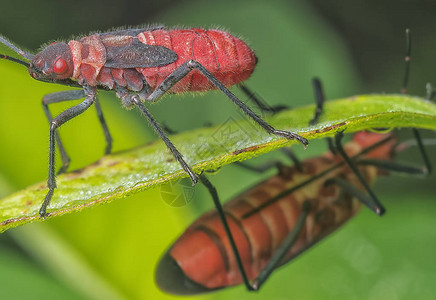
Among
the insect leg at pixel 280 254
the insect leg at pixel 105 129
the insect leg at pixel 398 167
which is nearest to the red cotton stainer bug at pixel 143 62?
the insect leg at pixel 105 129

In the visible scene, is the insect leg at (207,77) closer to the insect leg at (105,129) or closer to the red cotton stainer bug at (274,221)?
the red cotton stainer bug at (274,221)

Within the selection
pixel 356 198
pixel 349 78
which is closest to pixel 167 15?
pixel 349 78

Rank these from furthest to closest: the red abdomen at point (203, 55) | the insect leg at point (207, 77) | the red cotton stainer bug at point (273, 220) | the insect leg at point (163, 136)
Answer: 1. the red cotton stainer bug at point (273, 220)
2. the red abdomen at point (203, 55)
3. the insect leg at point (207, 77)
4. the insect leg at point (163, 136)

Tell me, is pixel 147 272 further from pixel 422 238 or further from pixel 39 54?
pixel 422 238

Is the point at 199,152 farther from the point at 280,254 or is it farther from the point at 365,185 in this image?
the point at 365,185

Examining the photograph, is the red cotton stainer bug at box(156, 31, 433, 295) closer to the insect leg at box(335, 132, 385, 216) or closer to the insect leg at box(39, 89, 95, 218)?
the insect leg at box(335, 132, 385, 216)

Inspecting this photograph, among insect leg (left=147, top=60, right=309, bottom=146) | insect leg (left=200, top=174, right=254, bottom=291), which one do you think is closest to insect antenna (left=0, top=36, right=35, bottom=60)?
insect leg (left=147, top=60, right=309, bottom=146)

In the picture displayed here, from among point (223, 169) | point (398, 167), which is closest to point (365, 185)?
point (398, 167)
